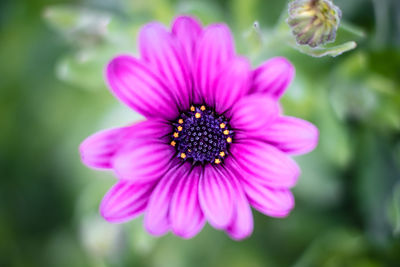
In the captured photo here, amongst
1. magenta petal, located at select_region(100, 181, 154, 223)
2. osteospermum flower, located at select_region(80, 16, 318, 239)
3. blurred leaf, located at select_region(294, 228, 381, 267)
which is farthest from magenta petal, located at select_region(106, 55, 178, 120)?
blurred leaf, located at select_region(294, 228, 381, 267)

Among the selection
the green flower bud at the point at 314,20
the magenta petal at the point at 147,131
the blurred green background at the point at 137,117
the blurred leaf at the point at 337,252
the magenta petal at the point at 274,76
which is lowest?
the blurred leaf at the point at 337,252

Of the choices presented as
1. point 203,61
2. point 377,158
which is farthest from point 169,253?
point 203,61

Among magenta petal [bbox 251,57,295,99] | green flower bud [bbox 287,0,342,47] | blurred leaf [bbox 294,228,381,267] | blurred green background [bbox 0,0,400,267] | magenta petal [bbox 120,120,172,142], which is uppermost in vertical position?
green flower bud [bbox 287,0,342,47]

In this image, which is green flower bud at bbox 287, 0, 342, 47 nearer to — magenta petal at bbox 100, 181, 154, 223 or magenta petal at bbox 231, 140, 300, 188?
magenta petal at bbox 231, 140, 300, 188

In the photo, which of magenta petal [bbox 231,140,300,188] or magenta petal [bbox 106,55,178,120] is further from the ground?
magenta petal [bbox 106,55,178,120]

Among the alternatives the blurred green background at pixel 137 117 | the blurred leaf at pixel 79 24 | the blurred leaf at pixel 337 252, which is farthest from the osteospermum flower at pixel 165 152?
the blurred leaf at pixel 337 252

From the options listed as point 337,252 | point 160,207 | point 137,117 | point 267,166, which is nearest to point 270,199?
point 267,166

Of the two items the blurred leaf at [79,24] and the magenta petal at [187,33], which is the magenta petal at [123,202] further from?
the blurred leaf at [79,24]
